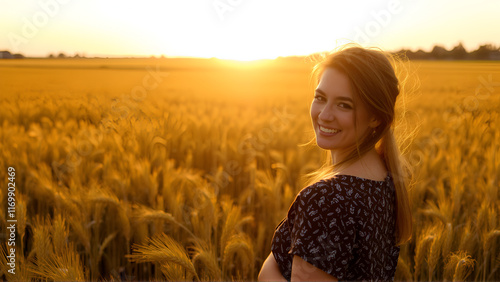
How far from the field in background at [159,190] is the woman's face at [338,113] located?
0.40m

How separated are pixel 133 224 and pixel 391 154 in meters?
1.62

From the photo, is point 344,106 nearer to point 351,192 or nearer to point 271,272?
point 351,192

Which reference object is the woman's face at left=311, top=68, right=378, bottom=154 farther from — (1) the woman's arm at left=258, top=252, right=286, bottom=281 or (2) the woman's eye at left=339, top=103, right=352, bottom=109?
(1) the woman's arm at left=258, top=252, right=286, bottom=281

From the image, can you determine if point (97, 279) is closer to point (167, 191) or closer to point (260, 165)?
point (167, 191)

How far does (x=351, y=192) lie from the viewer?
1.00 meters

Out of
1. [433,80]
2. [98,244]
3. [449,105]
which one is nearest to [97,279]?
[98,244]

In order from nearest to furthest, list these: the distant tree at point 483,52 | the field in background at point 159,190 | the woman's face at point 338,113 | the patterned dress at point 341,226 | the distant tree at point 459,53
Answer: the patterned dress at point 341,226
the woman's face at point 338,113
the field in background at point 159,190
the distant tree at point 483,52
the distant tree at point 459,53

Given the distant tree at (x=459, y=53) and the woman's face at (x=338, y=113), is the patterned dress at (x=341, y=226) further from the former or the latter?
the distant tree at (x=459, y=53)

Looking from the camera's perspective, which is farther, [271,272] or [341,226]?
[271,272]

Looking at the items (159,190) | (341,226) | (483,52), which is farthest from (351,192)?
(483,52)

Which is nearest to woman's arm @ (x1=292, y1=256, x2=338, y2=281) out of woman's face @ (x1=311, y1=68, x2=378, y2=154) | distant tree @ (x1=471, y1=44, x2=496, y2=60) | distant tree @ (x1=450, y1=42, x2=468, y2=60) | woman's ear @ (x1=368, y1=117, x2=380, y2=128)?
woman's face @ (x1=311, y1=68, x2=378, y2=154)

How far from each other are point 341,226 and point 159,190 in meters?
2.13

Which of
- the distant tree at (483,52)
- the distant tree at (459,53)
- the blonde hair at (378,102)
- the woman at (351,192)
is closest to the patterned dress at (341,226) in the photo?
the woman at (351,192)

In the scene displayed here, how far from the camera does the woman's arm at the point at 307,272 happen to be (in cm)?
99
